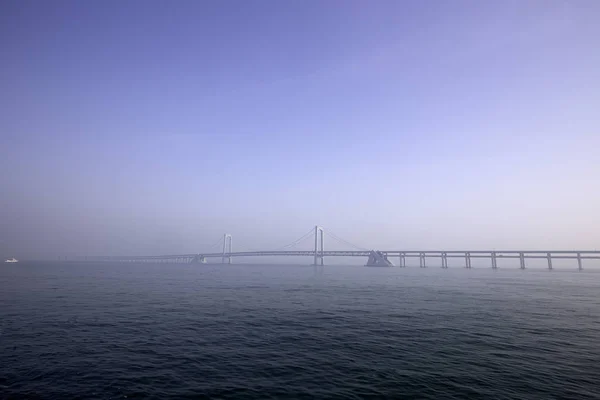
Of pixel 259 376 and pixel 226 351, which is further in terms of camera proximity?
pixel 226 351

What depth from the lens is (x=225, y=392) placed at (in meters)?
10.9

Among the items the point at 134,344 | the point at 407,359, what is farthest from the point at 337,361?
the point at 134,344

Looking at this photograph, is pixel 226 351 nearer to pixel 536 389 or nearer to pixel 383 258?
A: pixel 536 389

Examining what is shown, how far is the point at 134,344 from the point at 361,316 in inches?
649

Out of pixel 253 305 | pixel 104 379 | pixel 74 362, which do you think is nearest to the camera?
pixel 104 379

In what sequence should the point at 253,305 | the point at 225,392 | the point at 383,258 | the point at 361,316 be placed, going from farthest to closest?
the point at 383,258 → the point at 253,305 → the point at 361,316 → the point at 225,392

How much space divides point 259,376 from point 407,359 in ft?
22.6

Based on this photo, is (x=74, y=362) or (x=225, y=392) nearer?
(x=225, y=392)

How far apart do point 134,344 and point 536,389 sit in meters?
18.1

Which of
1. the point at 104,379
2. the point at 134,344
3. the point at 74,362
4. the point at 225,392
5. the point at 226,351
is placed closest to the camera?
the point at 225,392

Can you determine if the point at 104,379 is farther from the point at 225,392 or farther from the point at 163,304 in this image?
the point at 163,304

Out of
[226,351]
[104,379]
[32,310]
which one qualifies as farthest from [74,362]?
[32,310]

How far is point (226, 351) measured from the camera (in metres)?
15.8

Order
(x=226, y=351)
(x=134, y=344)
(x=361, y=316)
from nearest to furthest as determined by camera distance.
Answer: (x=226, y=351)
(x=134, y=344)
(x=361, y=316)
